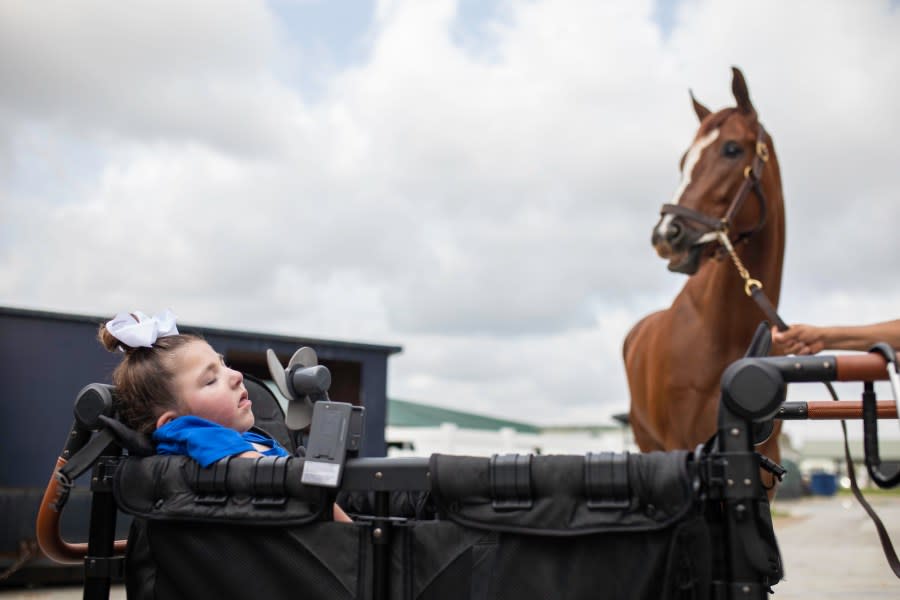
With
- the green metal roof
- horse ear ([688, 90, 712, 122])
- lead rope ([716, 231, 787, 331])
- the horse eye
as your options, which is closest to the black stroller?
lead rope ([716, 231, 787, 331])

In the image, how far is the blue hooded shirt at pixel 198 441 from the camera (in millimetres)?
1637

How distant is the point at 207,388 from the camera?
2.03 metres

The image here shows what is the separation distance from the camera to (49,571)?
700 centimetres

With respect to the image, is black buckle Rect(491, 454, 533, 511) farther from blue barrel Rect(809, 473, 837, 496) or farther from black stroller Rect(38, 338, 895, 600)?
blue barrel Rect(809, 473, 837, 496)

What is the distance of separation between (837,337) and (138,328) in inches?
88.9

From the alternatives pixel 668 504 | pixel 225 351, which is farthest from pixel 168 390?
pixel 225 351

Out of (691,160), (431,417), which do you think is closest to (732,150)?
(691,160)

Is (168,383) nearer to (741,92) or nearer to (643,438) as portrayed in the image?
(741,92)

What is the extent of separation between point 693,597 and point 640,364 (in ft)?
13.4

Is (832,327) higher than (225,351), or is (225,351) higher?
(225,351)

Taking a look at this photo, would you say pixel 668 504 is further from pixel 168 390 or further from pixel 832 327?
pixel 832 327

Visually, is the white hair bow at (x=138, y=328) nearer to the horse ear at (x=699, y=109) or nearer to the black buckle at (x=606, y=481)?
the black buckle at (x=606, y=481)

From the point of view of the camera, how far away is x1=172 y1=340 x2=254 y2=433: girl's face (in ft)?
6.57

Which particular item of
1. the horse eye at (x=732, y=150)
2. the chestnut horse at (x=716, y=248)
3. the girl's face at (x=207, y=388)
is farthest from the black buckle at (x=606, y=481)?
the horse eye at (x=732, y=150)
